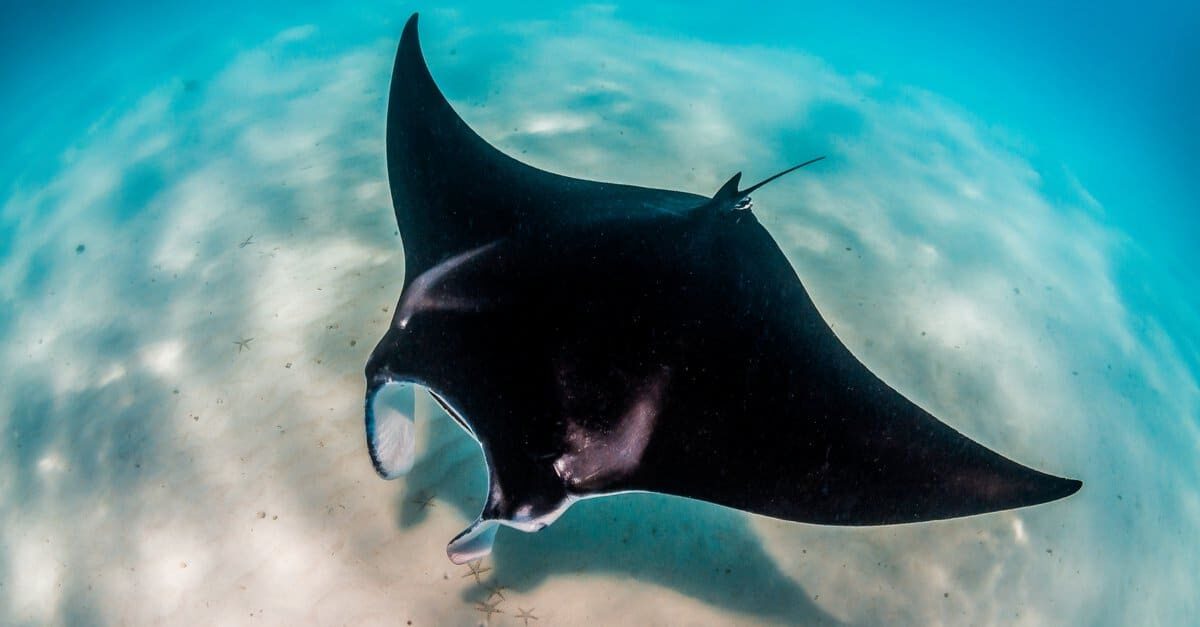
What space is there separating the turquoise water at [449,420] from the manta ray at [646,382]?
180 cm

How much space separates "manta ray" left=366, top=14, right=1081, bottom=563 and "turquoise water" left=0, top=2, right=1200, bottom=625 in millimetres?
1801

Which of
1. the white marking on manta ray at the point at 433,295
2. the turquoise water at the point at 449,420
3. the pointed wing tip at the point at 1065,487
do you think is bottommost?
the turquoise water at the point at 449,420

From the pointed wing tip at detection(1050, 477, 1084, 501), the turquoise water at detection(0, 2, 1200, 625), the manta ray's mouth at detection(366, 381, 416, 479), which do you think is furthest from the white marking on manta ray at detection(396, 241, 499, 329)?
the pointed wing tip at detection(1050, 477, 1084, 501)

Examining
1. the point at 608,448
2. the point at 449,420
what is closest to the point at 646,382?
the point at 608,448

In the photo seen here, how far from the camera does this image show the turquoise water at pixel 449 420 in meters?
3.97

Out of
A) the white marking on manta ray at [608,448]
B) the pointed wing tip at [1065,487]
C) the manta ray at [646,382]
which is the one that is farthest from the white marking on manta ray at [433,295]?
the pointed wing tip at [1065,487]

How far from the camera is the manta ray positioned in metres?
2.30

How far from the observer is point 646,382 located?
2.51 meters

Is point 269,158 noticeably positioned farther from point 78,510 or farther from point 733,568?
point 733,568

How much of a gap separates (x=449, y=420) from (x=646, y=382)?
247cm

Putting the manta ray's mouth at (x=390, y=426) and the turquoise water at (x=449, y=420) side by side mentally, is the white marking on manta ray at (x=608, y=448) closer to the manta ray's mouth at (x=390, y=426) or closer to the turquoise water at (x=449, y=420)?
the manta ray's mouth at (x=390, y=426)

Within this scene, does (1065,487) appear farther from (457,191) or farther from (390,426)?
(457,191)

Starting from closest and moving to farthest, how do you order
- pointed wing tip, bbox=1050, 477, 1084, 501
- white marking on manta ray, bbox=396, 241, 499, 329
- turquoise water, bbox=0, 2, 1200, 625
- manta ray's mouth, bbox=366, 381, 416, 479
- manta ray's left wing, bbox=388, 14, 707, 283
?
pointed wing tip, bbox=1050, 477, 1084, 501 < manta ray's mouth, bbox=366, 381, 416, 479 < white marking on manta ray, bbox=396, 241, 499, 329 < manta ray's left wing, bbox=388, 14, 707, 283 < turquoise water, bbox=0, 2, 1200, 625

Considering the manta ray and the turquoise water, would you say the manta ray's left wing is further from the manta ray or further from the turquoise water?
the turquoise water
